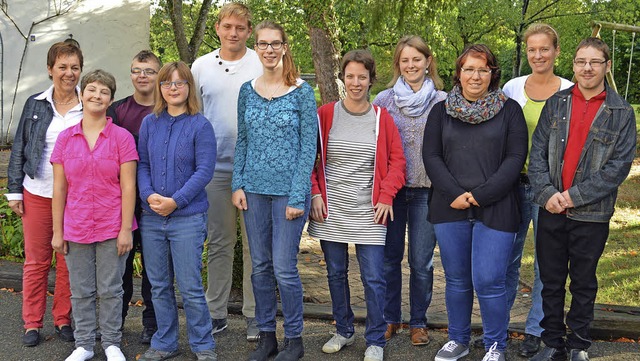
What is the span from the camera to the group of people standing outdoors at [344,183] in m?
4.46

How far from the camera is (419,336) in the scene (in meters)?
5.11

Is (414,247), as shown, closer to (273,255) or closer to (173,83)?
(273,255)

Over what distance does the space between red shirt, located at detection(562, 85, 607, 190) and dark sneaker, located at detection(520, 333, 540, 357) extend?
3.67ft

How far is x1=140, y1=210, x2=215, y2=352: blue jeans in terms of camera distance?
184 inches

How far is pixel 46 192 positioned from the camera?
496cm

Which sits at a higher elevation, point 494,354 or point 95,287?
point 95,287

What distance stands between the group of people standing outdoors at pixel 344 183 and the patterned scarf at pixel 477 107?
1cm

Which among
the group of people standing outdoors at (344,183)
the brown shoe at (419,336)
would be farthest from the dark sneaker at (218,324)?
the brown shoe at (419,336)

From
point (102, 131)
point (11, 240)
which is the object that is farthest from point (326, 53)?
point (102, 131)

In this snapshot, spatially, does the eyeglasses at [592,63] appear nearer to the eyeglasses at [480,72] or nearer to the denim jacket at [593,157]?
the denim jacket at [593,157]

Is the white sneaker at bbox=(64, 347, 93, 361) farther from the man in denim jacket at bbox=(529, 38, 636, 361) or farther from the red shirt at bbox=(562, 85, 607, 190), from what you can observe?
the red shirt at bbox=(562, 85, 607, 190)

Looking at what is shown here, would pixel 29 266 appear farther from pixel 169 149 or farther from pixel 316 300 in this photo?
pixel 316 300

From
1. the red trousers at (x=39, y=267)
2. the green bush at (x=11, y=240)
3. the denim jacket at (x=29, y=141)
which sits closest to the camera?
the denim jacket at (x=29, y=141)

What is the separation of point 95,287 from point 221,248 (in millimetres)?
941
